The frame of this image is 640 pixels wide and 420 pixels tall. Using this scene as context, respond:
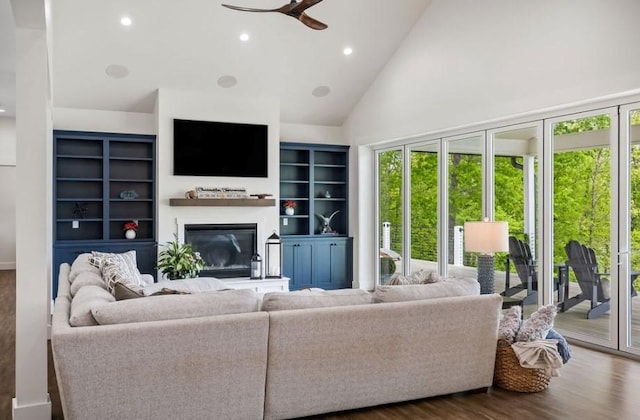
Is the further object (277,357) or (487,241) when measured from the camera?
(487,241)

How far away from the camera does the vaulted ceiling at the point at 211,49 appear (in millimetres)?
6625

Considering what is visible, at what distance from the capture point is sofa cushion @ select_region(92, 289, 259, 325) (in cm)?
299

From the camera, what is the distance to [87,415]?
286 cm

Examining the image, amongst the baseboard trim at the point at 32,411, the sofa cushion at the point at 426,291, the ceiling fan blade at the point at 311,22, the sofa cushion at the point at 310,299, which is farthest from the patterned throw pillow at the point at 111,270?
the ceiling fan blade at the point at 311,22

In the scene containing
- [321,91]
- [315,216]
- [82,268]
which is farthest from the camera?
[315,216]

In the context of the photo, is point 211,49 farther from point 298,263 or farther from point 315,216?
point 298,263

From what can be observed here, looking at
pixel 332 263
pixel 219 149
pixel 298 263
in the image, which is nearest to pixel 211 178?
pixel 219 149

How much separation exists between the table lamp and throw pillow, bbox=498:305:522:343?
0.67 meters

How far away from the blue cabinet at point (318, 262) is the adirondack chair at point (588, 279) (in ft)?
13.3

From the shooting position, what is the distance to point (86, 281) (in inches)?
152

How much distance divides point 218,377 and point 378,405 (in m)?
1.13

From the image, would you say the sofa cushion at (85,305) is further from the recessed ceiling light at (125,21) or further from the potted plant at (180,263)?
the recessed ceiling light at (125,21)

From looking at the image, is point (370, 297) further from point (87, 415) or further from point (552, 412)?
point (87, 415)

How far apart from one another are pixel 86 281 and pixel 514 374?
3.08 meters
